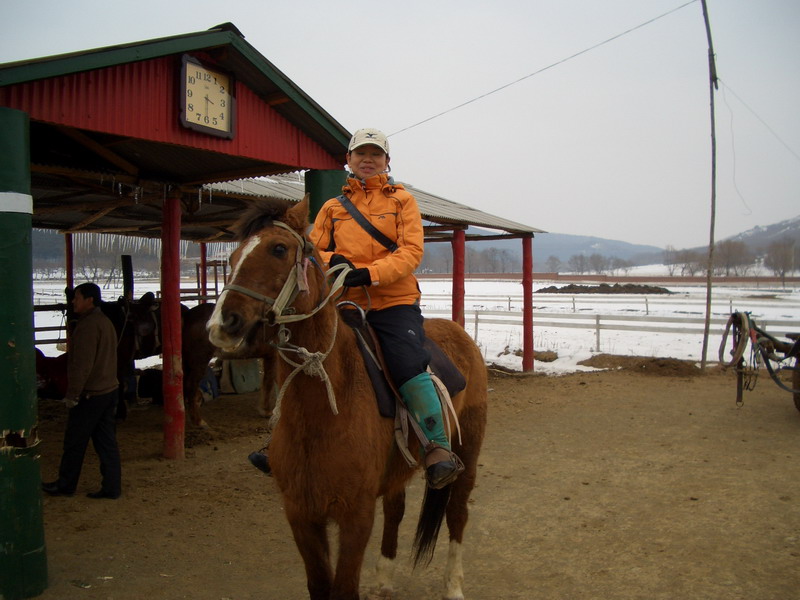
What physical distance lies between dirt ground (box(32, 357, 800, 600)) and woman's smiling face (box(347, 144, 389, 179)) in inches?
112

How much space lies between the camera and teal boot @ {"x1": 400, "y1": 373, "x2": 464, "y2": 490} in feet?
9.53

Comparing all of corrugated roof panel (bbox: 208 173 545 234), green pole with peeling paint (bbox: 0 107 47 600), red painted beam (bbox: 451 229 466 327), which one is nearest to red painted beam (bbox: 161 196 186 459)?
corrugated roof panel (bbox: 208 173 545 234)

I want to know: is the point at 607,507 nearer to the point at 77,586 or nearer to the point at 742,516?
the point at 742,516

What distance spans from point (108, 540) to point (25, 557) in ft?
3.69

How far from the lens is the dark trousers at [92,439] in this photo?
530cm

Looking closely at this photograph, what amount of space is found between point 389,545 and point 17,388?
8.68 feet

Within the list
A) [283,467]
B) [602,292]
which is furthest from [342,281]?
[602,292]

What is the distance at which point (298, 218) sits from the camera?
249cm

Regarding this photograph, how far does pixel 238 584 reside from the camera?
12.8 ft


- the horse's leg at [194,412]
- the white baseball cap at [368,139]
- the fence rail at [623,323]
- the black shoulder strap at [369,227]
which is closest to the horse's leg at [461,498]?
the black shoulder strap at [369,227]

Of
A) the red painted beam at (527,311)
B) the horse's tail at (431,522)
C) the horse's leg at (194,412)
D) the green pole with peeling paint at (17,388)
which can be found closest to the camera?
the green pole with peeling paint at (17,388)

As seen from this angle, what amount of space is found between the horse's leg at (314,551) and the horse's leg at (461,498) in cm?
135

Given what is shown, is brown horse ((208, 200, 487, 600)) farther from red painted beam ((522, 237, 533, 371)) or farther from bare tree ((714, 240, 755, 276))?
bare tree ((714, 240, 755, 276))

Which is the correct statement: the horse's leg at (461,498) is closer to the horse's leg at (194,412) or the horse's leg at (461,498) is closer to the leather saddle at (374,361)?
the leather saddle at (374,361)
